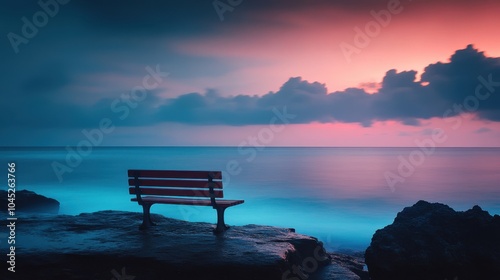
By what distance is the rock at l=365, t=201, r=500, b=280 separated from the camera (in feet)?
25.5

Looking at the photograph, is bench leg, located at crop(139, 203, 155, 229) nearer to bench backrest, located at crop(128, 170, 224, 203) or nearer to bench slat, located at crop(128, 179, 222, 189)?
bench backrest, located at crop(128, 170, 224, 203)

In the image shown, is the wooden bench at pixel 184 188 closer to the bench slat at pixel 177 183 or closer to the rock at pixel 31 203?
the bench slat at pixel 177 183

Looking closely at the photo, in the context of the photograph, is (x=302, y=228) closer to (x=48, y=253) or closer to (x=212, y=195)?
(x=212, y=195)

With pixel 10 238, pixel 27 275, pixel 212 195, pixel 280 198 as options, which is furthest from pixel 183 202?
pixel 280 198

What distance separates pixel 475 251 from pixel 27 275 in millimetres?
8839

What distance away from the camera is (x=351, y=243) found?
52.1ft

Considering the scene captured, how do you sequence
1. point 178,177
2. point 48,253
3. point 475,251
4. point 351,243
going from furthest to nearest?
1. point 351,243
2. point 475,251
3. point 178,177
4. point 48,253

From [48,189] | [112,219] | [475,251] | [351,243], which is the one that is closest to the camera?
[475,251]

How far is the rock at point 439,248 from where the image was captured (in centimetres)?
779

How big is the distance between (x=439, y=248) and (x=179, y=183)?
19.3ft

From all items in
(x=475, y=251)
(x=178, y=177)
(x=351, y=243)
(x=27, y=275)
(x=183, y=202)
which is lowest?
(x=351, y=243)

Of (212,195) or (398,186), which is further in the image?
(398,186)

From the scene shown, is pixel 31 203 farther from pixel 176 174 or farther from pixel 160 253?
pixel 160 253

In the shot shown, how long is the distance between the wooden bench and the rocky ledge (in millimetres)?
593
